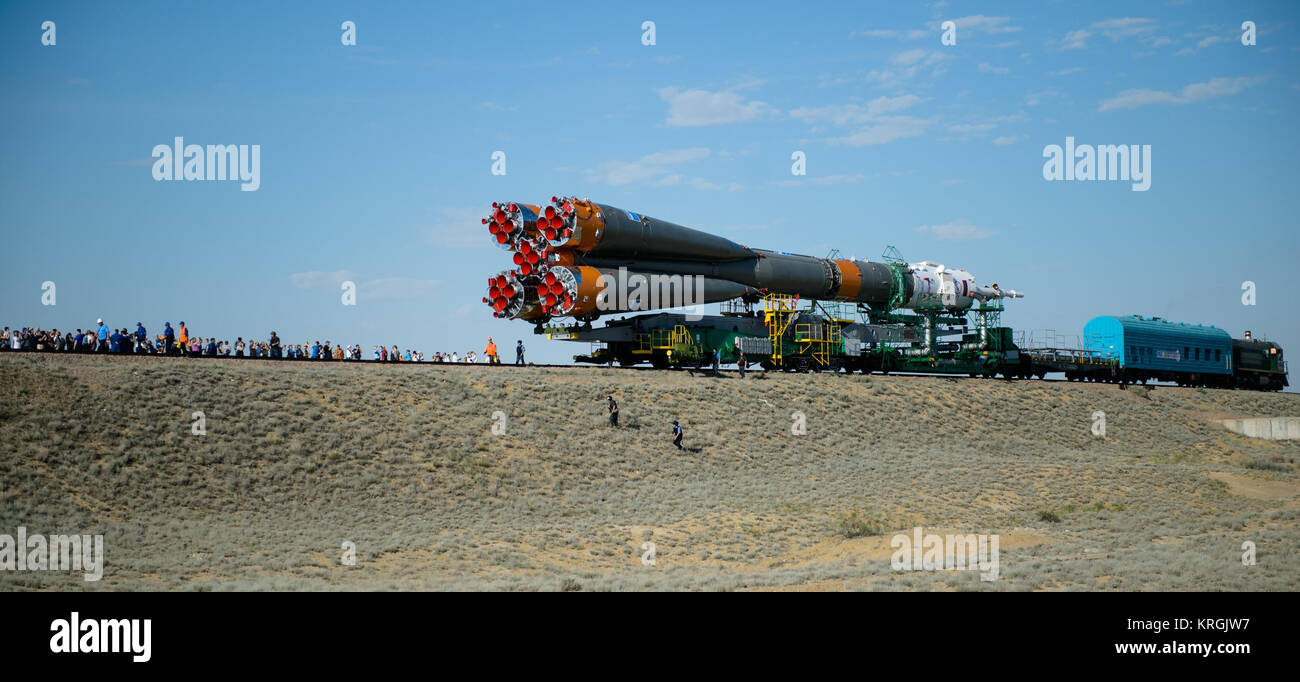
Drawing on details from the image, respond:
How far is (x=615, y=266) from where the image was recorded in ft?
116

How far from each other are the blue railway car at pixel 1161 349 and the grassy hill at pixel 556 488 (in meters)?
14.8

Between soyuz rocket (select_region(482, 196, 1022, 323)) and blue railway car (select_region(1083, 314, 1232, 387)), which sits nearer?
soyuz rocket (select_region(482, 196, 1022, 323))

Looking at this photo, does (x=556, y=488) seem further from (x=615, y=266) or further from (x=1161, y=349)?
(x=1161, y=349)

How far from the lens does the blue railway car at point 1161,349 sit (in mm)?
51688

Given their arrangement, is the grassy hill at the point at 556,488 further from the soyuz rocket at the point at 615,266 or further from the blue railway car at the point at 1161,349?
the blue railway car at the point at 1161,349

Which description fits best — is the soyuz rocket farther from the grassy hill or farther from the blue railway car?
the blue railway car

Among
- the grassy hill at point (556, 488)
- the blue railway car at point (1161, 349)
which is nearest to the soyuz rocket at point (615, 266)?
the grassy hill at point (556, 488)

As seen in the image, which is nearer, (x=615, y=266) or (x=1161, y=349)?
(x=615, y=266)

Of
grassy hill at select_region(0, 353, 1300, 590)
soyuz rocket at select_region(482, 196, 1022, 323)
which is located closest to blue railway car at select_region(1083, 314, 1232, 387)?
grassy hill at select_region(0, 353, 1300, 590)

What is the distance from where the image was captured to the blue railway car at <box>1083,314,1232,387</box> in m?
51.7

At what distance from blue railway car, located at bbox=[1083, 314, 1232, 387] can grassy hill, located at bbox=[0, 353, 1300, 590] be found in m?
14.8

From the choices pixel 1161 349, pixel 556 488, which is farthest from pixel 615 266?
pixel 1161 349

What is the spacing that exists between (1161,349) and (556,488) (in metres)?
41.1
